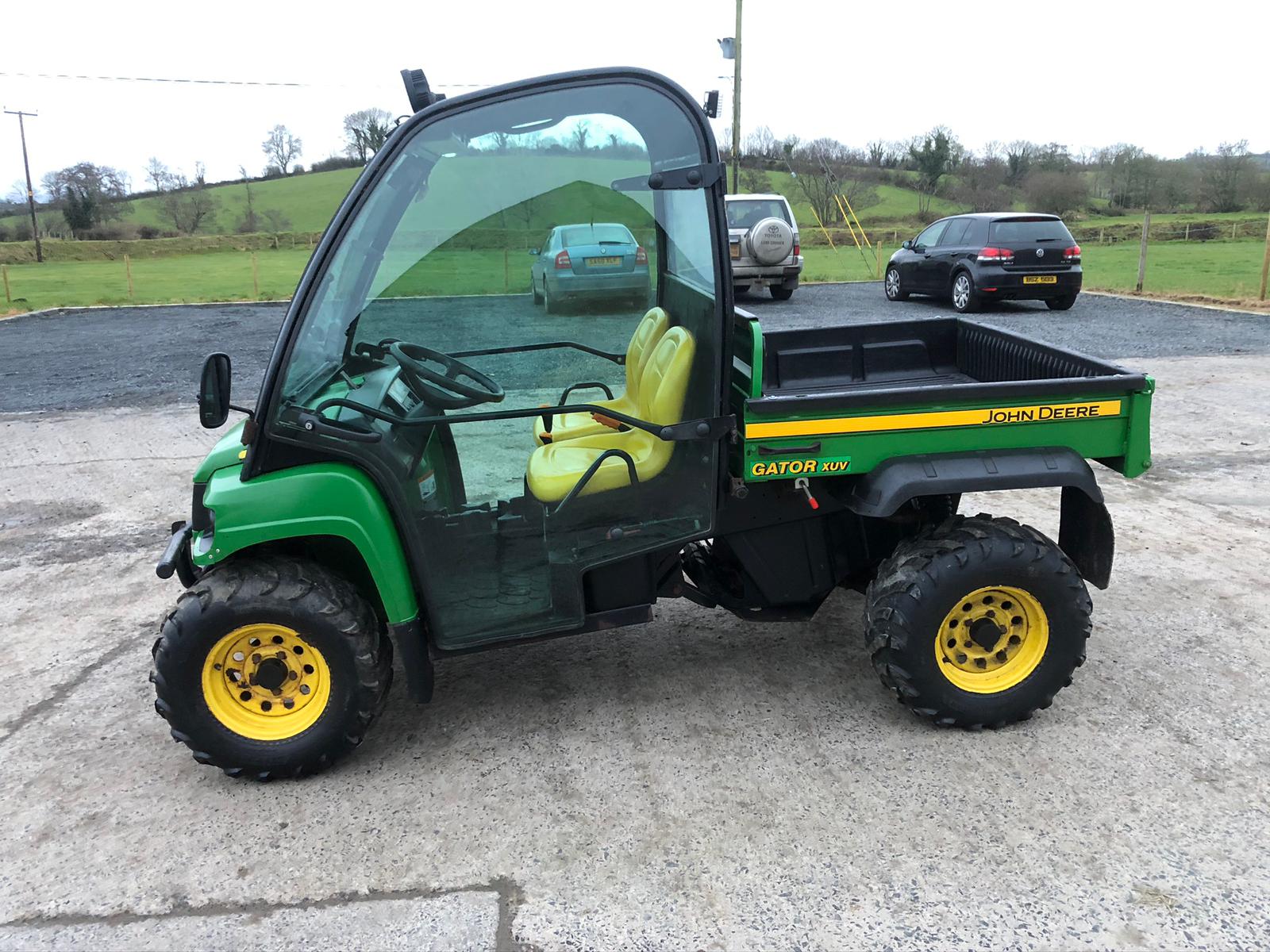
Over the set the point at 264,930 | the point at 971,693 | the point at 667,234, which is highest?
the point at 667,234

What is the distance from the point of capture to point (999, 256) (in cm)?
1502

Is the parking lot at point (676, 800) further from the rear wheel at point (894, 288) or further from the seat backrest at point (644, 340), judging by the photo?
the rear wheel at point (894, 288)

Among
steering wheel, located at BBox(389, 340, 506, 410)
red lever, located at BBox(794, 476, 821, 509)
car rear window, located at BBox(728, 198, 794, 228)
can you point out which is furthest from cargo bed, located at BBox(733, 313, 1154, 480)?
car rear window, located at BBox(728, 198, 794, 228)

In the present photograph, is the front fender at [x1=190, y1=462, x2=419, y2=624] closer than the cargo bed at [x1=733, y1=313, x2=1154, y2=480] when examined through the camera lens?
Yes

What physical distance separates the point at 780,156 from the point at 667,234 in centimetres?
3498

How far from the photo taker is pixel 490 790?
315 centimetres

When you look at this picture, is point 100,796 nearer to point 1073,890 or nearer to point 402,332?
point 402,332

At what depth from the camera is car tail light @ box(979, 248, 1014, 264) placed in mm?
14984

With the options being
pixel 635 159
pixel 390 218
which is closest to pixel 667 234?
pixel 635 159

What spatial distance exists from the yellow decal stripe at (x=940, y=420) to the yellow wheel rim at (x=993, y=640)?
22.9 inches

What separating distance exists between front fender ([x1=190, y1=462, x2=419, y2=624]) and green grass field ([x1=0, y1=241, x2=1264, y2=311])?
16.7 m

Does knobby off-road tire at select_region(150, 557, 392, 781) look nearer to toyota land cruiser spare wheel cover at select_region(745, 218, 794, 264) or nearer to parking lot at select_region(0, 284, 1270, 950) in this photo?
parking lot at select_region(0, 284, 1270, 950)

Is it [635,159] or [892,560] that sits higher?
[635,159]

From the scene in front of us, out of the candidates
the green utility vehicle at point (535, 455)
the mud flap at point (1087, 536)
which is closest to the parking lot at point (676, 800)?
the green utility vehicle at point (535, 455)
